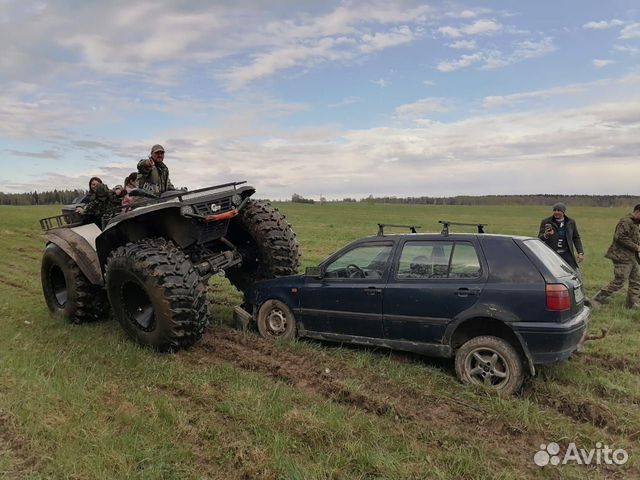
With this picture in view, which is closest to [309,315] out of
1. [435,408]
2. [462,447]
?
[435,408]

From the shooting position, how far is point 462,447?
3736 mm

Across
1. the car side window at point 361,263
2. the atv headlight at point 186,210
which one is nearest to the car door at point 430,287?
the car side window at point 361,263

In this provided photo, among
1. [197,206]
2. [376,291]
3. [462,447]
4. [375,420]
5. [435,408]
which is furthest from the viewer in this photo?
[197,206]

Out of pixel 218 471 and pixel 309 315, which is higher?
pixel 309 315

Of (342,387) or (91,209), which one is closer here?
(342,387)

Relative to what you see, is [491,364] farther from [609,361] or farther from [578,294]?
[609,361]

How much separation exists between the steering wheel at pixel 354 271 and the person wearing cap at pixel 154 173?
10.4 ft

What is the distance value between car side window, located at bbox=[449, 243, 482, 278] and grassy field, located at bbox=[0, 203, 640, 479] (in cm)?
105

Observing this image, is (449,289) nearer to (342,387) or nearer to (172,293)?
(342,387)

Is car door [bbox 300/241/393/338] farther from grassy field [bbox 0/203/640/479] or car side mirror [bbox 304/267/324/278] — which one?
grassy field [bbox 0/203/640/479]

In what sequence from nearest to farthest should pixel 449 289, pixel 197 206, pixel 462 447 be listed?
1. pixel 462 447
2. pixel 449 289
3. pixel 197 206

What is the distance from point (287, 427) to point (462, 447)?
4.27 feet

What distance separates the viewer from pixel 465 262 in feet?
17.3

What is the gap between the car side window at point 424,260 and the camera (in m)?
5.41
